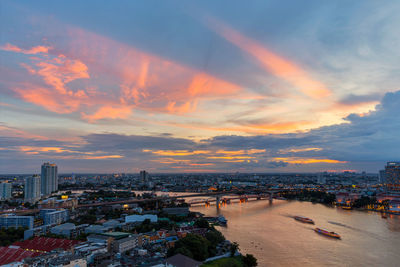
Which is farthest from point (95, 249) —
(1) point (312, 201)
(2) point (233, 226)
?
(1) point (312, 201)

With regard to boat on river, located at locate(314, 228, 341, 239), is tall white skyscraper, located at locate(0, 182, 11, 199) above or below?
above

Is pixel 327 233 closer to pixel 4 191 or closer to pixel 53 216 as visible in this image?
pixel 53 216

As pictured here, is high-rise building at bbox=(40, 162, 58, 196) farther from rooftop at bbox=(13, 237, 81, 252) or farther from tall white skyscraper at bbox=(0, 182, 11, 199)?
rooftop at bbox=(13, 237, 81, 252)

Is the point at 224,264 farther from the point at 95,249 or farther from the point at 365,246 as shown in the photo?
the point at 365,246

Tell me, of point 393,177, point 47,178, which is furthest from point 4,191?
point 393,177

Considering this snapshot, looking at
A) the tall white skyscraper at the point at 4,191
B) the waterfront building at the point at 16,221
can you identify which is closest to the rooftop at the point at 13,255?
the waterfront building at the point at 16,221

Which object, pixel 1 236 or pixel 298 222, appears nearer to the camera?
pixel 1 236

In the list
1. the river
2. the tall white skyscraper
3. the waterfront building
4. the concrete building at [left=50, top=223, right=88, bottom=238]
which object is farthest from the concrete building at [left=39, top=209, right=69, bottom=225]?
the tall white skyscraper

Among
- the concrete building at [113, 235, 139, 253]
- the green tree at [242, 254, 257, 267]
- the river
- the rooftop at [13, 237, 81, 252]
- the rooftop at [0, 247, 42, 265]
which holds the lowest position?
the river
